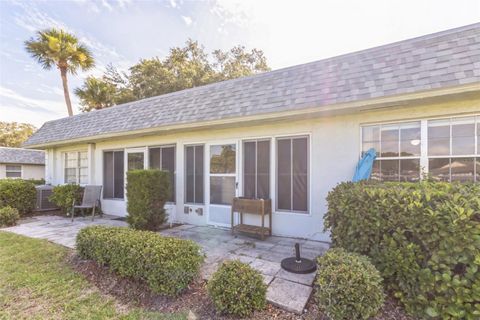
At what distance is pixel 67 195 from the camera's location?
26.7 feet

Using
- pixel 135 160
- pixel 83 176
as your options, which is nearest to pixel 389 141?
pixel 135 160

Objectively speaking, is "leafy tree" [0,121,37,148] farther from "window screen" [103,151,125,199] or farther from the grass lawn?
the grass lawn

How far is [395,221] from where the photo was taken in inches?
102

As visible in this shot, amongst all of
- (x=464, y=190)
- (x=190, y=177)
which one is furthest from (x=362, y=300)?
(x=190, y=177)

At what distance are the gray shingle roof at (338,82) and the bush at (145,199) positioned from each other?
4.92 ft

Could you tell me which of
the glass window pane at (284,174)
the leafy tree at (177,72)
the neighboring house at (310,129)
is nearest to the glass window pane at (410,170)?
the neighboring house at (310,129)

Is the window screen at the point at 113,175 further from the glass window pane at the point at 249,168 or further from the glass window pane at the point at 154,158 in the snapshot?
the glass window pane at the point at 249,168

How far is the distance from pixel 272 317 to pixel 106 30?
1158 centimetres

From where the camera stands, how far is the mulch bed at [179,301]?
252 centimetres

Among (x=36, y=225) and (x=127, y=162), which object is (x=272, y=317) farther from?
(x=36, y=225)

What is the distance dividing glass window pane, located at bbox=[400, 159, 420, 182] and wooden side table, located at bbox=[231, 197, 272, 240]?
105 inches

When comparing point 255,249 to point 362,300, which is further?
point 255,249

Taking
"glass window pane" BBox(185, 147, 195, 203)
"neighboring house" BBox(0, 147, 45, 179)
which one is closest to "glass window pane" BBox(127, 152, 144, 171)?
"glass window pane" BBox(185, 147, 195, 203)

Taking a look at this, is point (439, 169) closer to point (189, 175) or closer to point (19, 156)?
point (189, 175)
